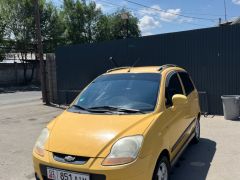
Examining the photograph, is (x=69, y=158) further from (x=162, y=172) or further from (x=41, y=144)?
(x=162, y=172)

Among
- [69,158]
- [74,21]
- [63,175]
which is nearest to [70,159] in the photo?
[69,158]

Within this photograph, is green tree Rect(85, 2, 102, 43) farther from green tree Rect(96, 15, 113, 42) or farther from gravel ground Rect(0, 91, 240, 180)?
gravel ground Rect(0, 91, 240, 180)

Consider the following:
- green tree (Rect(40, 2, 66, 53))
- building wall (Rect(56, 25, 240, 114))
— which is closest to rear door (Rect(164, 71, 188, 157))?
building wall (Rect(56, 25, 240, 114))

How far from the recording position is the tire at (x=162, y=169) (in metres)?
4.00

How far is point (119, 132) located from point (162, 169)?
0.82 m

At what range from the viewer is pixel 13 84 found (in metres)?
31.7

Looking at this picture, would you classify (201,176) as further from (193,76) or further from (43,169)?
(193,76)

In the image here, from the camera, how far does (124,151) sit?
3.72 metres

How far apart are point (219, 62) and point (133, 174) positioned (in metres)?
Result: 7.53

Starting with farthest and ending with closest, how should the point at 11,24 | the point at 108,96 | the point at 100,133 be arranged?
the point at 11,24
the point at 108,96
the point at 100,133

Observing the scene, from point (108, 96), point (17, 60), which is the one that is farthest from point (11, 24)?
point (108, 96)

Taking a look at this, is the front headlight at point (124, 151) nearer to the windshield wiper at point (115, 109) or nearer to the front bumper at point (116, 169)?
the front bumper at point (116, 169)

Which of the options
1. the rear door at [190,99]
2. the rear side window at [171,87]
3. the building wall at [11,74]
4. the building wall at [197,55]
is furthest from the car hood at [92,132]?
the building wall at [11,74]

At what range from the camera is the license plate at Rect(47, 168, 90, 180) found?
366 cm
